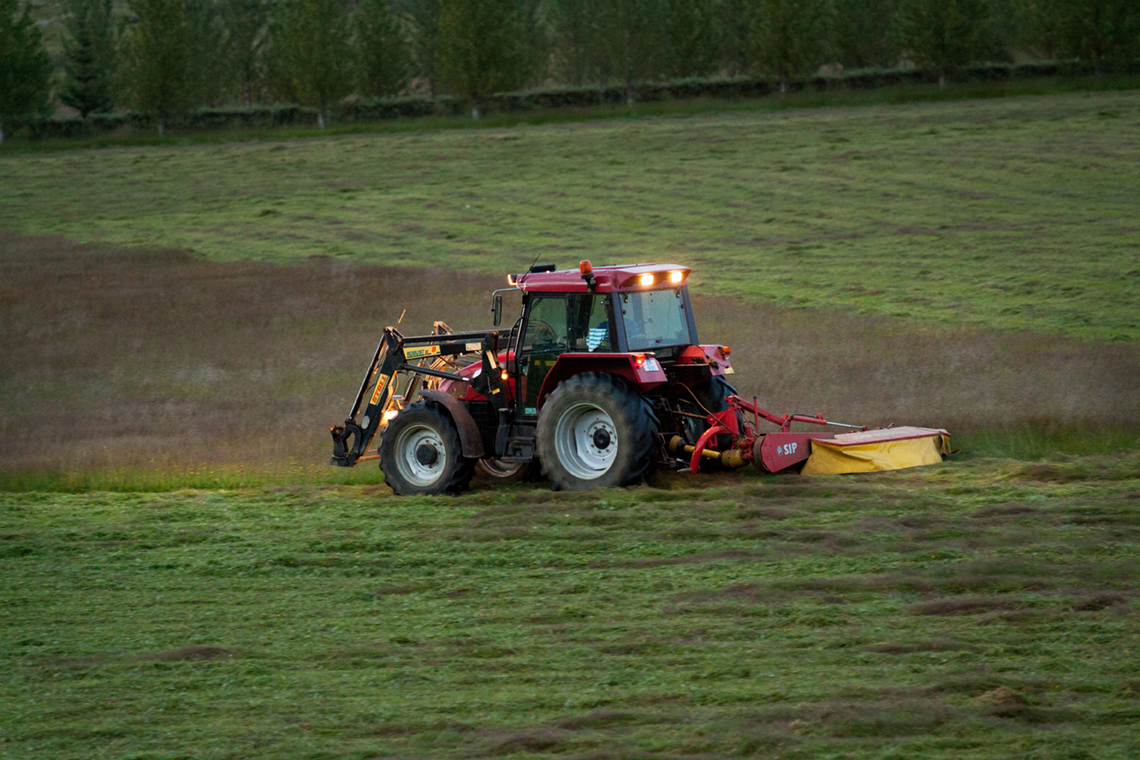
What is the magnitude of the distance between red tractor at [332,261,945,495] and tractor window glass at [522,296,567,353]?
1 cm

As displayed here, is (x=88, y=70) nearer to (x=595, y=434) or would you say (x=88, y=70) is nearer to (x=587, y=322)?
(x=587, y=322)

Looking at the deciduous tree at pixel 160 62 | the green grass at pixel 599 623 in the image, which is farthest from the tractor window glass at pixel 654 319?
the deciduous tree at pixel 160 62

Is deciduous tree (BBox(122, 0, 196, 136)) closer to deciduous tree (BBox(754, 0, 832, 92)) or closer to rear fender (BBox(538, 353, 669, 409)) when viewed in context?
deciduous tree (BBox(754, 0, 832, 92))

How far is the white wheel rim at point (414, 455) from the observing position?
38.0ft

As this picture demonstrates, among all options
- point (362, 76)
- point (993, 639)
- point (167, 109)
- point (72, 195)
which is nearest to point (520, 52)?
point (362, 76)

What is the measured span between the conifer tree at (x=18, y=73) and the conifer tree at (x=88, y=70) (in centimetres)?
772

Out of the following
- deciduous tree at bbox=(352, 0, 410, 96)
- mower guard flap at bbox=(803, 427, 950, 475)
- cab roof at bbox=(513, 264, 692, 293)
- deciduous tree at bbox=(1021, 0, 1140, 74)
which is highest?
deciduous tree at bbox=(352, 0, 410, 96)

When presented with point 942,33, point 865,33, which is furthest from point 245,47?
point 942,33

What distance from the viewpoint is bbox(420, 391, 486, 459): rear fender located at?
37.0ft

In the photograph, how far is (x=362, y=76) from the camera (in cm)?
5409

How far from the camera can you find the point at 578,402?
10.8m

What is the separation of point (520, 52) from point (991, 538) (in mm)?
44824

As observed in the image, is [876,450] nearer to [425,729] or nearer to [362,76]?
[425,729]

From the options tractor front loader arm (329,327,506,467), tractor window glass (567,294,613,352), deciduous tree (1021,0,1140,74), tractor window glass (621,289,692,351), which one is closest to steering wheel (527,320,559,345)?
tractor window glass (567,294,613,352)
